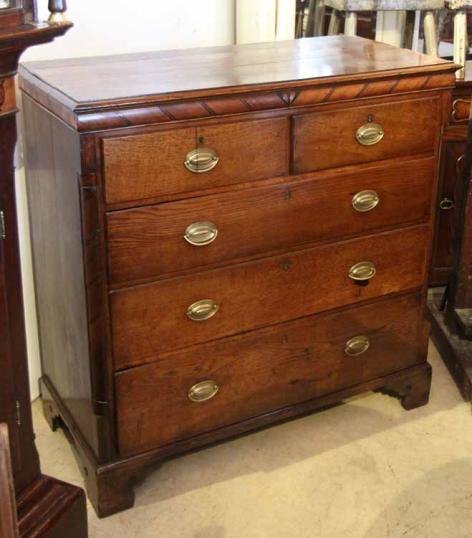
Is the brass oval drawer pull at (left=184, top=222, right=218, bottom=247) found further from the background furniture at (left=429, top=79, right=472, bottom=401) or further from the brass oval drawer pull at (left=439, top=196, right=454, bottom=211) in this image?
the brass oval drawer pull at (left=439, top=196, right=454, bottom=211)

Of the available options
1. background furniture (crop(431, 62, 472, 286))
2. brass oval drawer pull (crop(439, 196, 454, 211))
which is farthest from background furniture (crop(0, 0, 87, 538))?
brass oval drawer pull (crop(439, 196, 454, 211))

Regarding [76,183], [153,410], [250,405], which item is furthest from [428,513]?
[76,183]

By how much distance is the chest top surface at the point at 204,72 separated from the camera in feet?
5.74

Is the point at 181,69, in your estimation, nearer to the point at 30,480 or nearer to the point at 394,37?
the point at 30,480

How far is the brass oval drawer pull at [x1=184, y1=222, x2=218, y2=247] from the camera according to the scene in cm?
187

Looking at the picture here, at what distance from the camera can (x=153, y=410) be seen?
2.00m

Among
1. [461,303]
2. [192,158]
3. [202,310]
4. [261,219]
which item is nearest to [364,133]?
[261,219]

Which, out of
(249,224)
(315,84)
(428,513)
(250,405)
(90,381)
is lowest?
(428,513)

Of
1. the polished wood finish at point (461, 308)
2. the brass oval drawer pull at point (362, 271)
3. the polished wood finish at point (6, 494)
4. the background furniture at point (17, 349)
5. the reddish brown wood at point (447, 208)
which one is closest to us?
the polished wood finish at point (6, 494)

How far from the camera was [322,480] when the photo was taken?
214 centimetres

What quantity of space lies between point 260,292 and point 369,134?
441 millimetres

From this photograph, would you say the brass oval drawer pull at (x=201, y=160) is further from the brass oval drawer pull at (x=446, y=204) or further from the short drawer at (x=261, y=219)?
the brass oval drawer pull at (x=446, y=204)

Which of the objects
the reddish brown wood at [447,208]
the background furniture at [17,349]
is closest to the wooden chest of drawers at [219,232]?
the background furniture at [17,349]

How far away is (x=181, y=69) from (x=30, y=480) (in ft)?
3.14
